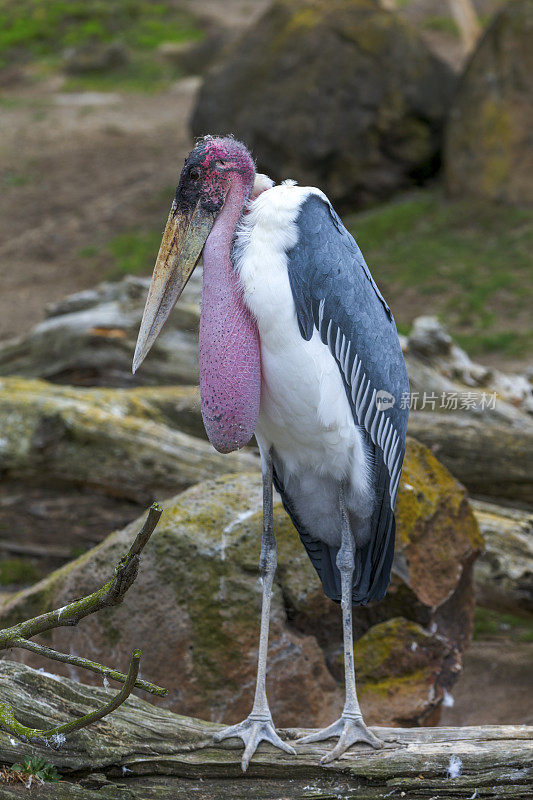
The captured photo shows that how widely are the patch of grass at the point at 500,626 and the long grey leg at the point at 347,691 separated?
2.14 metres

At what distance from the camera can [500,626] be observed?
524 cm

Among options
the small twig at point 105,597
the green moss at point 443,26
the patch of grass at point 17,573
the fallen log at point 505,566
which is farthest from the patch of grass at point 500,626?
the green moss at point 443,26

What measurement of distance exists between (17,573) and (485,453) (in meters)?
2.47

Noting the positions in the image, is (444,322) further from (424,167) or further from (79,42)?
(79,42)

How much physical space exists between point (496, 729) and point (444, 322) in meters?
5.68

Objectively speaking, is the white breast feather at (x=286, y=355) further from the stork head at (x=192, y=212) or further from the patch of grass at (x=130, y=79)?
the patch of grass at (x=130, y=79)

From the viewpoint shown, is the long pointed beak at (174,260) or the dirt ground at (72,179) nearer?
the long pointed beak at (174,260)

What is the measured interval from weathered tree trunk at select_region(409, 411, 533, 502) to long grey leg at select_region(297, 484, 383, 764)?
1953mm

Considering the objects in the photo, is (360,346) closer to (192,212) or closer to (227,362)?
(227,362)

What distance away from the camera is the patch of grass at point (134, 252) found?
384 inches

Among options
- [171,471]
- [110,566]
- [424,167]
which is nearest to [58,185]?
[424,167]

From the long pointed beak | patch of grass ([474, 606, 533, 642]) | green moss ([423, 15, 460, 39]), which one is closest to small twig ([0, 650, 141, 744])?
the long pointed beak
